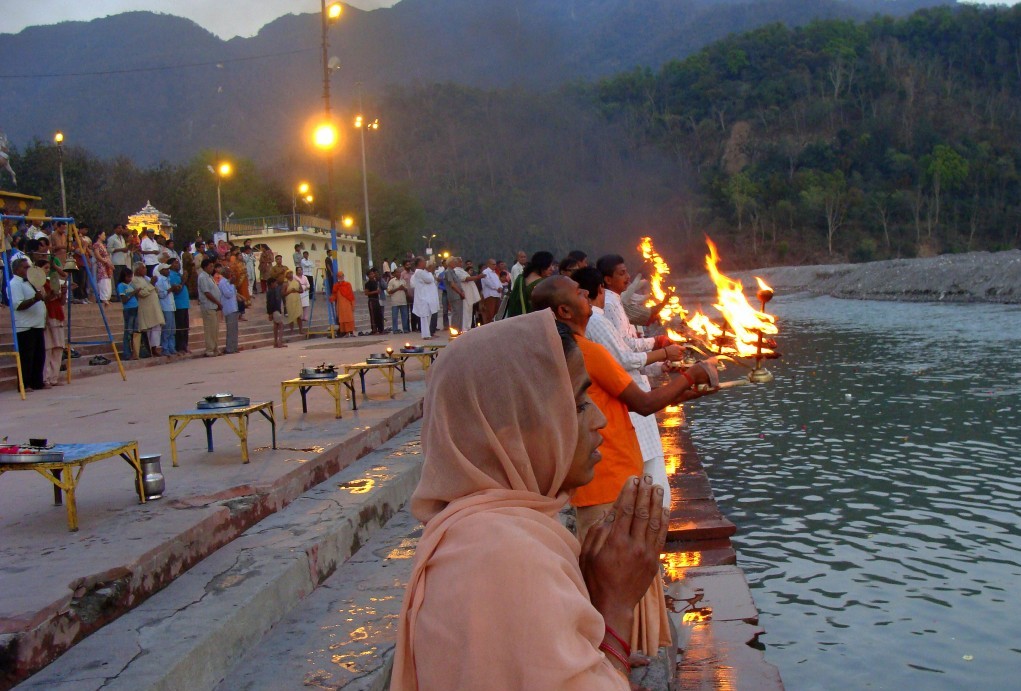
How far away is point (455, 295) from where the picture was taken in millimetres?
→ 18438

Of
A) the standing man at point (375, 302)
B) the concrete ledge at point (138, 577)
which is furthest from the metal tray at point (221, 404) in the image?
the standing man at point (375, 302)

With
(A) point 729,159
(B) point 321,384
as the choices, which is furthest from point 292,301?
(A) point 729,159

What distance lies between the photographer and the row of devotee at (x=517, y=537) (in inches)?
51.4

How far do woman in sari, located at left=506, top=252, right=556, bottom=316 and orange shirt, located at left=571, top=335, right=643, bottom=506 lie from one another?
1.78m

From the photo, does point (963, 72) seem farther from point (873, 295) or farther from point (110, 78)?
point (110, 78)

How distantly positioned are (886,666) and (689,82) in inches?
4158

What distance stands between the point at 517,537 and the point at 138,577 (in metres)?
2.65

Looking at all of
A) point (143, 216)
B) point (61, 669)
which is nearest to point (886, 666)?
point (61, 669)

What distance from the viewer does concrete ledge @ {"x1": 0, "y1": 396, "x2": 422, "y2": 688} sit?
2.85 meters

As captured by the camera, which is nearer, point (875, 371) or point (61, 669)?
point (61, 669)

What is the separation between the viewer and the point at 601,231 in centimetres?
6109

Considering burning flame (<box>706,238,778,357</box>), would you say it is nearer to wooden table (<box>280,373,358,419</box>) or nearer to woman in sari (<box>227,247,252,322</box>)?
wooden table (<box>280,373,358,419</box>)

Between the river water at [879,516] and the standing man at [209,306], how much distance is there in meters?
7.95

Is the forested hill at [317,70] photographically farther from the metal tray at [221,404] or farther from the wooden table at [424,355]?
the metal tray at [221,404]
